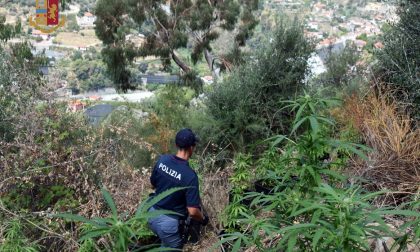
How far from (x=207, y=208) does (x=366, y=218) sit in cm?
339

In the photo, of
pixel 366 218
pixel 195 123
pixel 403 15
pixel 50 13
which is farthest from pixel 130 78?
pixel 366 218

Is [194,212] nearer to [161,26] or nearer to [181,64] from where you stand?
[161,26]

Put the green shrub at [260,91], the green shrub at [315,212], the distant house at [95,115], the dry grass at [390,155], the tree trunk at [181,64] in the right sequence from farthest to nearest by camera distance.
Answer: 1. the tree trunk at [181,64]
2. the green shrub at [260,91]
3. the distant house at [95,115]
4. the dry grass at [390,155]
5. the green shrub at [315,212]

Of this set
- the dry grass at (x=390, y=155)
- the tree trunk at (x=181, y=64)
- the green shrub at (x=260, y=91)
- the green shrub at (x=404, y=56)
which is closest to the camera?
the dry grass at (x=390, y=155)

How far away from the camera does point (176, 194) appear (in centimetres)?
391

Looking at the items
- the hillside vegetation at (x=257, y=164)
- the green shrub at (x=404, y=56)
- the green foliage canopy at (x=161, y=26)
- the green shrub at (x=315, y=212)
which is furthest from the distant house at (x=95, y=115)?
the green shrub at (x=315, y=212)

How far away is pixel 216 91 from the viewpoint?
9016 mm

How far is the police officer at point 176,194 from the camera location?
3.86 m

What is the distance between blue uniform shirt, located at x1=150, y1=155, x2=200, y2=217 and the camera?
385 cm

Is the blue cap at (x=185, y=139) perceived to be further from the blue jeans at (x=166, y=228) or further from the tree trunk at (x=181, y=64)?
the tree trunk at (x=181, y=64)

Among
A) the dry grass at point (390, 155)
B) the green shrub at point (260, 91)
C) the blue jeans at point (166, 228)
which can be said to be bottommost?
the green shrub at point (260, 91)

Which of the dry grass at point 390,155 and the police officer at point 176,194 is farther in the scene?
the dry grass at point 390,155

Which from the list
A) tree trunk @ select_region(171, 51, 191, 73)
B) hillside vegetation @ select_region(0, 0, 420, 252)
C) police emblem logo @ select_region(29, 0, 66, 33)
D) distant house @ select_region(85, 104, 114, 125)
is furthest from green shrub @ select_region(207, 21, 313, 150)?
tree trunk @ select_region(171, 51, 191, 73)

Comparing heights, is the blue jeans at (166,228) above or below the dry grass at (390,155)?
below
